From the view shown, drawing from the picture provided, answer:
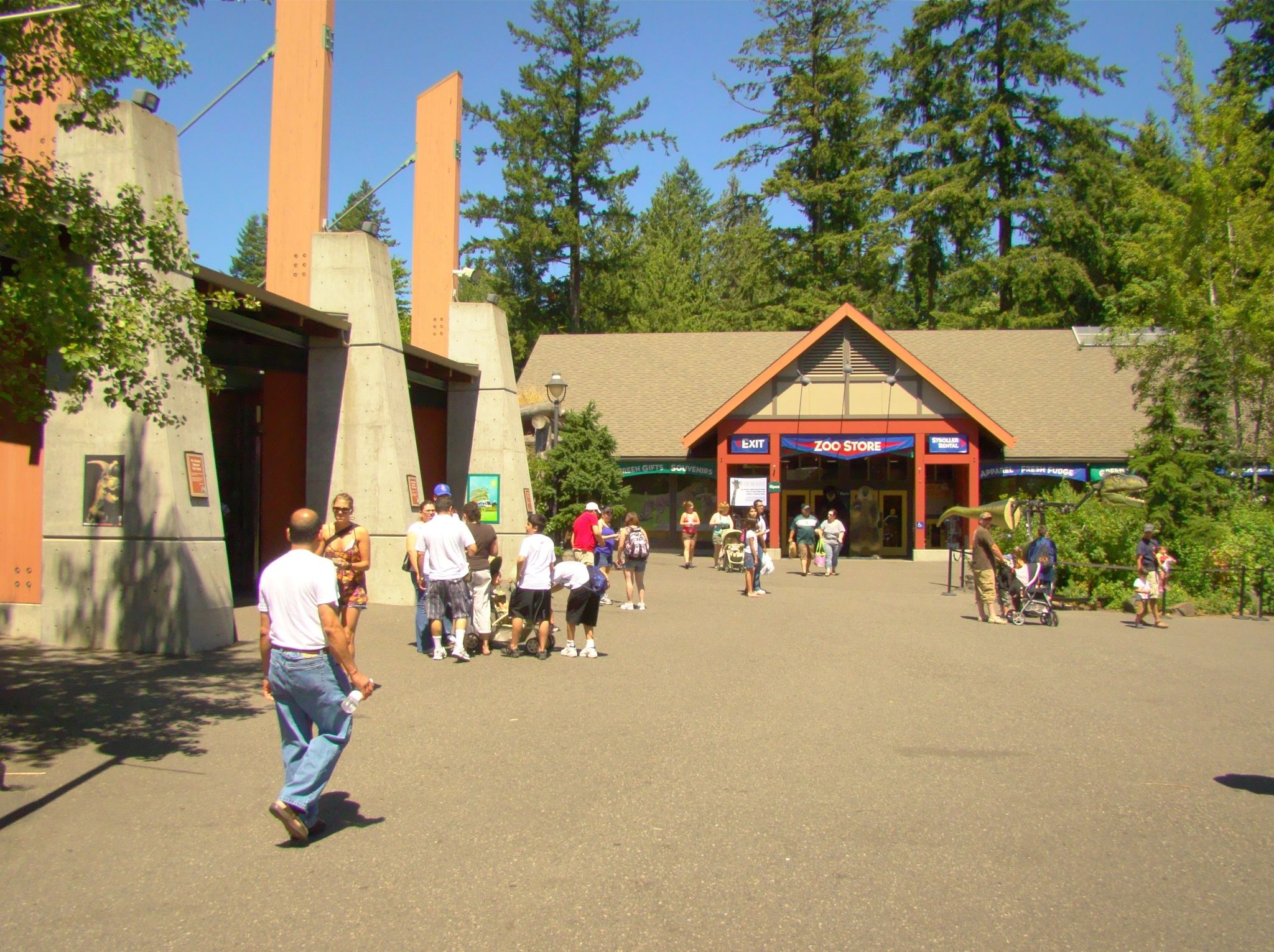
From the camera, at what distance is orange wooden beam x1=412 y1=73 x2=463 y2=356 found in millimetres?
21375

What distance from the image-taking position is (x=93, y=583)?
1120cm

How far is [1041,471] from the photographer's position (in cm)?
3064

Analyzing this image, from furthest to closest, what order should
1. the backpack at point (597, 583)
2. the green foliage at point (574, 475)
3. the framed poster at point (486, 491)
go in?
the green foliage at point (574, 475), the framed poster at point (486, 491), the backpack at point (597, 583)

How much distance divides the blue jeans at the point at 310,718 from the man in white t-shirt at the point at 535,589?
20.2 feet

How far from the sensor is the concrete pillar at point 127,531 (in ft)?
36.5

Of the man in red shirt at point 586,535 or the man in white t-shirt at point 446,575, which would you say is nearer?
the man in white t-shirt at point 446,575

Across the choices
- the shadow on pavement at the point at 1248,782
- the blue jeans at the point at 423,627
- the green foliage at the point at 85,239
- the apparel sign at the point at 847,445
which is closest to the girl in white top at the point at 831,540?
the apparel sign at the point at 847,445

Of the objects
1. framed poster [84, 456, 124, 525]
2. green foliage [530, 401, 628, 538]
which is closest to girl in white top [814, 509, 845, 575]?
green foliage [530, 401, 628, 538]

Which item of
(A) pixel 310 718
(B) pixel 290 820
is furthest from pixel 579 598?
(B) pixel 290 820

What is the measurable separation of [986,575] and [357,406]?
385 inches

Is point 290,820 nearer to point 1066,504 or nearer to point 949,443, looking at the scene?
point 1066,504

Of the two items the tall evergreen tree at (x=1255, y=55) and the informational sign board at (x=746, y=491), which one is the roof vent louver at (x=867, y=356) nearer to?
the informational sign board at (x=746, y=491)

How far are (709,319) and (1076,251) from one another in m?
19.2

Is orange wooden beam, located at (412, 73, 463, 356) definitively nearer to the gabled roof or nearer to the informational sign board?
the gabled roof
